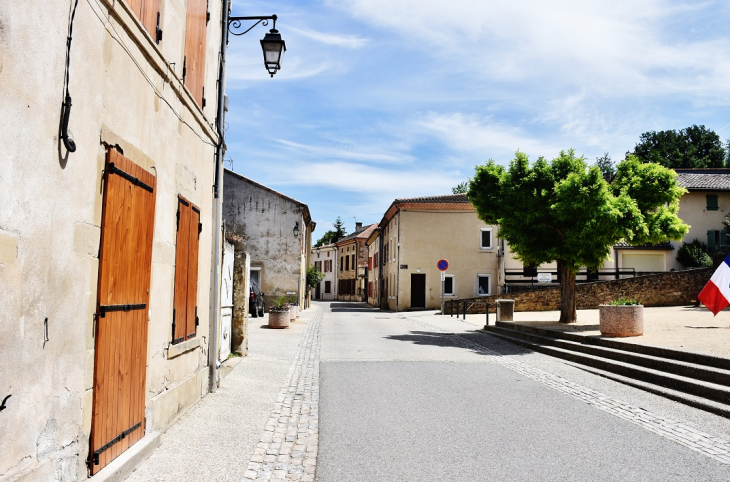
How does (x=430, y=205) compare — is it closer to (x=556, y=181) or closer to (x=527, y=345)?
(x=556, y=181)

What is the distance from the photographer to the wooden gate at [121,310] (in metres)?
4.41

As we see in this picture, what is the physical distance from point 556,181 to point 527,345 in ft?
16.6

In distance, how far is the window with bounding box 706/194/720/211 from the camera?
39.4 metres

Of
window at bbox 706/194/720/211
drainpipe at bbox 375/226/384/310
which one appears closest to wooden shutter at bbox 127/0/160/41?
drainpipe at bbox 375/226/384/310

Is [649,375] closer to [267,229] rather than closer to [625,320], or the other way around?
[625,320]

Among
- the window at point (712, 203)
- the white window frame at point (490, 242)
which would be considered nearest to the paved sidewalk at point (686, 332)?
the white window frame at point (490, 242)

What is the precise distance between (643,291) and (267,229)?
60.8 ft

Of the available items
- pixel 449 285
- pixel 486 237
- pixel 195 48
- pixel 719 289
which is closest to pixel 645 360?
pixel 719 289

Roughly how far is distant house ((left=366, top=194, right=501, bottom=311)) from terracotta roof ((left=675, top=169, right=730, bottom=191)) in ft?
45.4

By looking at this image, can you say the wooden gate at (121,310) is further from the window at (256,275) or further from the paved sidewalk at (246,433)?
the window at (256,275)

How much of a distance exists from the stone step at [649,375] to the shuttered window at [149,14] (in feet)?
26.2

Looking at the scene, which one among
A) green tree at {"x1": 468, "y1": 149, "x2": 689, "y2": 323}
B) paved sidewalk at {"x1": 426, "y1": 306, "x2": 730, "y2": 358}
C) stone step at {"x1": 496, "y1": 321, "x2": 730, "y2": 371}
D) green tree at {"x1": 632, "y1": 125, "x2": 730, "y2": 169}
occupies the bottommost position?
stone step at {"x1": 496, "y1": 321, "x2": 730, "y2": 371}

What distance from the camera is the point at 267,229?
31.3m

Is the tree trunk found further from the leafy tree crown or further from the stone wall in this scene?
the stone wall
